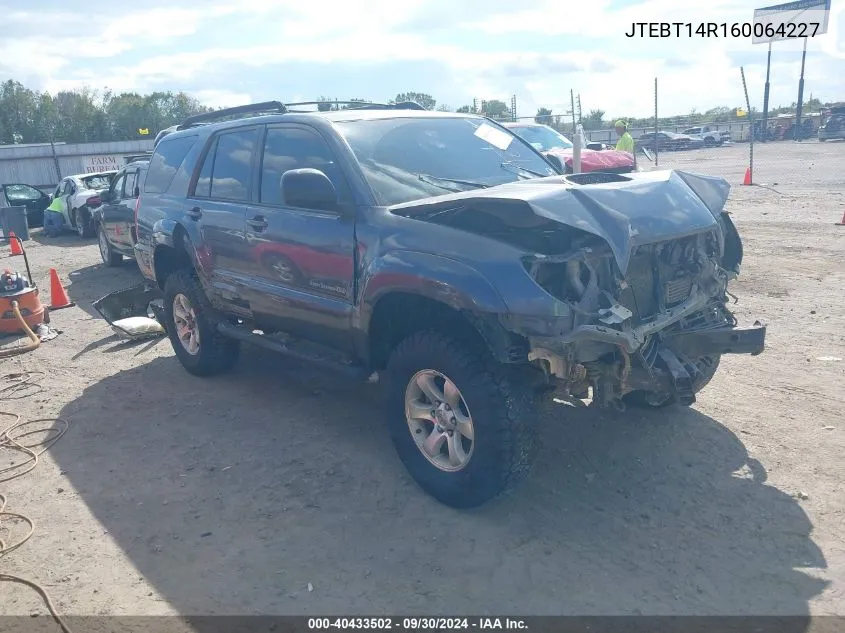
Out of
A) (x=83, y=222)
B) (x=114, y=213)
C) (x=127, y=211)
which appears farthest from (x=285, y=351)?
(x=83, y=222)

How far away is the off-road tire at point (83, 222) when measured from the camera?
17031 millimetres

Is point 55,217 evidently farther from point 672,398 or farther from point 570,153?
point 672,398

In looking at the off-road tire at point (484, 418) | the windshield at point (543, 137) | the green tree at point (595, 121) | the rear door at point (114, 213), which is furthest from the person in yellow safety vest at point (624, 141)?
the green tree at point (595, 121)

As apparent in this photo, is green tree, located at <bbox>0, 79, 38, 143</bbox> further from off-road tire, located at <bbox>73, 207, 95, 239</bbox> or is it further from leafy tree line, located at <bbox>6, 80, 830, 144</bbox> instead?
off-road tire, located at <bbox>73, 207, 95, 239</bbox>

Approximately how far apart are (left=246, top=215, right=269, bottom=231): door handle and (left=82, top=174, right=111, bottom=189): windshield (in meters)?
13.9

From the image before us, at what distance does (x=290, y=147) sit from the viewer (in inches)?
199

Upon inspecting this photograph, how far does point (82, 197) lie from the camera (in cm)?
1709

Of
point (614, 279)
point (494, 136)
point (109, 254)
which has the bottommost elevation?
point (109, 254)

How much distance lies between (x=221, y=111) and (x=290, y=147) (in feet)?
5.92

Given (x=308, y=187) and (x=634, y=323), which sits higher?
(x=308, y=187)

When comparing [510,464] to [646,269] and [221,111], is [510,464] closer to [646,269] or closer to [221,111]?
[646,269]

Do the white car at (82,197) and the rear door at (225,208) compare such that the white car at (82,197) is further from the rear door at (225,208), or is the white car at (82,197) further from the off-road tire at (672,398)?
the off-road tire at (672,398)

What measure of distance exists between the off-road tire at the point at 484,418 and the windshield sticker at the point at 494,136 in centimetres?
202

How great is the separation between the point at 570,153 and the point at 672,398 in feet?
30.1
